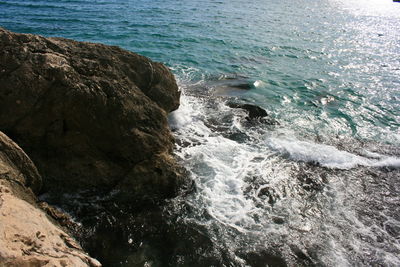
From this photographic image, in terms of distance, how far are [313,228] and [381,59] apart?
18758 mm

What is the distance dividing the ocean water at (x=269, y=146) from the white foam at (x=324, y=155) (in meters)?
0.04

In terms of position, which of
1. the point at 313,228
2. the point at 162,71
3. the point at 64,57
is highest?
the point at 64,57

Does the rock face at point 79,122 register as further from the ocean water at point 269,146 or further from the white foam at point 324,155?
the white foam at point 324,155

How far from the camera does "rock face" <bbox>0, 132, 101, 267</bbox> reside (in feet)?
11.3

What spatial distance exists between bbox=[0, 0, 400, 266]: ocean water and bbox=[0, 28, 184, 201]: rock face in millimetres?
706

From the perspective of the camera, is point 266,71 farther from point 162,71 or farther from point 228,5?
point 228,5

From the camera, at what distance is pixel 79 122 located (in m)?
6.33

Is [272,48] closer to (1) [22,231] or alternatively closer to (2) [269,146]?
(2) [269,146]

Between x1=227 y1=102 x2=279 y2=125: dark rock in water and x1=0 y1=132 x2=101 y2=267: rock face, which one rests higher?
x1=0 y1=132 x2=101 y2=267: rock face

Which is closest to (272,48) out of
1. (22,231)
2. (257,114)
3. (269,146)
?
(257,114)

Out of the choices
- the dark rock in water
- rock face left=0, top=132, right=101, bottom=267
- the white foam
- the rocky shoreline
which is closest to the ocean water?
the white foam

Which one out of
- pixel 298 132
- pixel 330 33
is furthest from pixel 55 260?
pixel 330 33

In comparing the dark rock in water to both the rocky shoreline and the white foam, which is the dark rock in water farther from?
the rocky shoreline

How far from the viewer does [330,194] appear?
7812 millimetres
